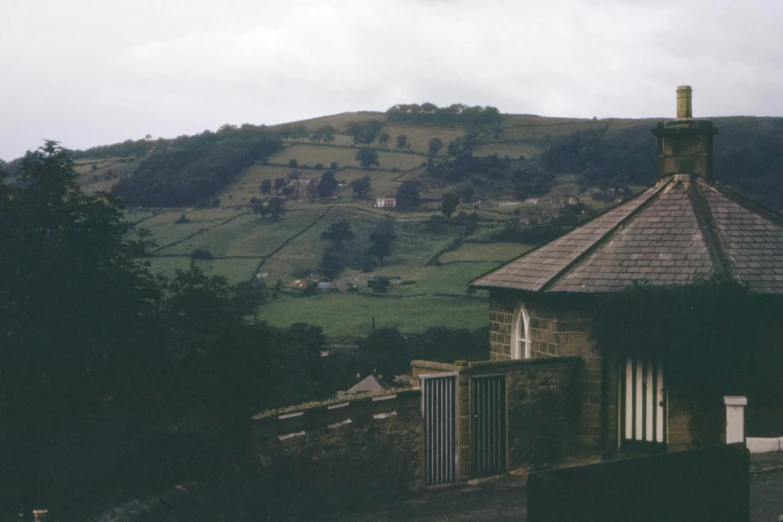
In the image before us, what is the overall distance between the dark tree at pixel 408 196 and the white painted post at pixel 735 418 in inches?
3627

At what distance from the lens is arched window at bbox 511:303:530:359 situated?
63.4 feet

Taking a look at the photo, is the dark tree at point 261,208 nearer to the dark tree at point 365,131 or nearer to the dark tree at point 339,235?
the dark tree at point 339,235

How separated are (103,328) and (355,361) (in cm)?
4777

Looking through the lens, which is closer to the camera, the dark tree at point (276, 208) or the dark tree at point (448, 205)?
the dark tree at point (448, 205)

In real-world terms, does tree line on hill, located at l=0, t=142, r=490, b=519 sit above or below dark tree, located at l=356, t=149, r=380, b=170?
below

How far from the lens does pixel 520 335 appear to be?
19750mm

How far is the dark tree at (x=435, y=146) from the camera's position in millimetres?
133000

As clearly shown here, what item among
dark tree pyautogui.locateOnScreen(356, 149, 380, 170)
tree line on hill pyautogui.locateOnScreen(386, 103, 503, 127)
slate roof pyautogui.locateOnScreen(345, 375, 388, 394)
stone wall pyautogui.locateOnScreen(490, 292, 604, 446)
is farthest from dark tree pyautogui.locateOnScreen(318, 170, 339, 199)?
stone wall pyautogui.locateOnScreen(490, 292, 604, 446)

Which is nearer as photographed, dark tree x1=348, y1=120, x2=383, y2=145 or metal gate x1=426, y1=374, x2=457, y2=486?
metal gate x1=426, y1=374, x2=457, y2=486

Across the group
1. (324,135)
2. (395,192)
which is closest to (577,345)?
(395,192)

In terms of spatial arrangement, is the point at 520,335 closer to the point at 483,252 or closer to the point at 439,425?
the point at 439,425

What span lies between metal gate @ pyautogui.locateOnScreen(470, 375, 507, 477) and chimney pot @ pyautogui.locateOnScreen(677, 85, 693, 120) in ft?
30.9

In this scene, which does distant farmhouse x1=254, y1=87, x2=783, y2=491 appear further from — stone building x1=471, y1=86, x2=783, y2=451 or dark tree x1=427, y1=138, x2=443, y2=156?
dark tree x1=427, y1=138, x2=443, y2=156

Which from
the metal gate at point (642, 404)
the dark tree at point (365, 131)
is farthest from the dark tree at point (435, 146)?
the metal gate at point (642, 404)
